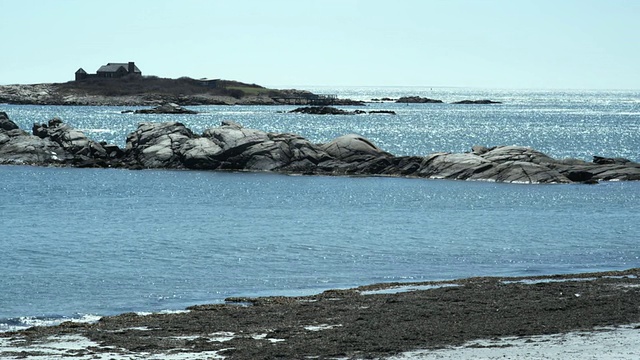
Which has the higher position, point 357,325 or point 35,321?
point 357,325

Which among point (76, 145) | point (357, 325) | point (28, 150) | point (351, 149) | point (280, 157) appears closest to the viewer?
point (357, 325)

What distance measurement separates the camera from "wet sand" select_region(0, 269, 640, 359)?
834 inches

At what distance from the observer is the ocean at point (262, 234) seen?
1246 inches

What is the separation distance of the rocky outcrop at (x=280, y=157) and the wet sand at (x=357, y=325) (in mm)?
40597

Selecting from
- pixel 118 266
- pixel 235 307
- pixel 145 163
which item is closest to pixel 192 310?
pixel 235 307

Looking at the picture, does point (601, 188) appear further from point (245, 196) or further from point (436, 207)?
point (245, 196)

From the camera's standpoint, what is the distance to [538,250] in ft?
133

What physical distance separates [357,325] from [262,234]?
21.6 metres

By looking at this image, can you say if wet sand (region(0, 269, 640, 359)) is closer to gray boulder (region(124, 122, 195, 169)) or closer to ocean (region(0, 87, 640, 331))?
ocean (region(0, 87, 640, 331))

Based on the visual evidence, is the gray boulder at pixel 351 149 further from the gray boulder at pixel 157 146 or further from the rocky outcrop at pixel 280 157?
the gray boulder at pixel 157 146

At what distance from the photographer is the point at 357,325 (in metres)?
23.8

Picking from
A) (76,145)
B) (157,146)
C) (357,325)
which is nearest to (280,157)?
(157,146)

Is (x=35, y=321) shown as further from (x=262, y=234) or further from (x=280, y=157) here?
(x=280, y=157)

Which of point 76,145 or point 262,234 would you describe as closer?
point 262,234
